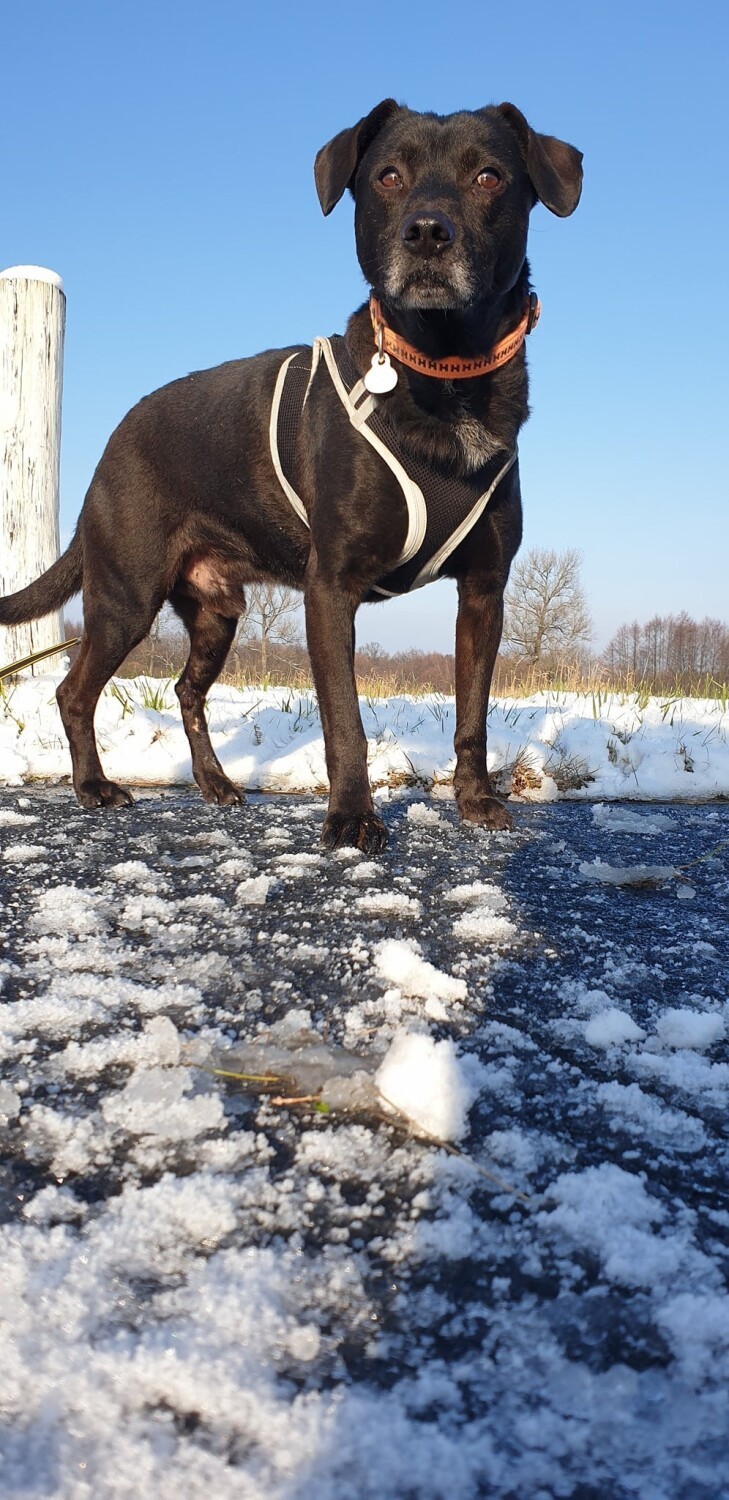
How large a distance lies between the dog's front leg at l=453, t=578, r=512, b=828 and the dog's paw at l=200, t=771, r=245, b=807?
89cm

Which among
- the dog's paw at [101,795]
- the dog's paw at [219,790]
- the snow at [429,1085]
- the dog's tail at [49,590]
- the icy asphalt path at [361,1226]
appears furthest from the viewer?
the dog's tail at [49,590]

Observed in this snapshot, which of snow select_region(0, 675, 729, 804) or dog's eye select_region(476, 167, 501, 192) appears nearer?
dog's eye select_region(476, 167, 501, 192)

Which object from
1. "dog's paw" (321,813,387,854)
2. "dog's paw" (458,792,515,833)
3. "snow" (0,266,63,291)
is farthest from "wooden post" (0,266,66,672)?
"dog's paw" (321,813,387,854)

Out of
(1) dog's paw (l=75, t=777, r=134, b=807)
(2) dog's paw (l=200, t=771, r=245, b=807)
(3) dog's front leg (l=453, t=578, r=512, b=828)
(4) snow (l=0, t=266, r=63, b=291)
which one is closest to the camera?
(3) dog's front leg (l=453, t=578, r=512, b=828)

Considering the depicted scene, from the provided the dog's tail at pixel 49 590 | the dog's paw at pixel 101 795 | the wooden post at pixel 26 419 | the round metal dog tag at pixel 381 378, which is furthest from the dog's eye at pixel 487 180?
the wooden post at pixel 26 419

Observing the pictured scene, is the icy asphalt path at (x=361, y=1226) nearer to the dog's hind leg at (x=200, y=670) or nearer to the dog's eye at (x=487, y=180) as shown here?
the dog's hind leg at (x=200, y=670)

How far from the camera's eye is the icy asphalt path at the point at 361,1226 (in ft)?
2.40

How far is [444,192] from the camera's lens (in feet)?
9.12

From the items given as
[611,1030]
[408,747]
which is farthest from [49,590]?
[611,1030]

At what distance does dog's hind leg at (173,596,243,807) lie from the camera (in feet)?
12.9

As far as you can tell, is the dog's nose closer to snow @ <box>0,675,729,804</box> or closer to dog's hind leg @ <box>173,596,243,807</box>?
snow @ <box>0,675,729,804</box>

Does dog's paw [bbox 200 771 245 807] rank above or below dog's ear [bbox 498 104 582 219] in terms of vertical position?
below

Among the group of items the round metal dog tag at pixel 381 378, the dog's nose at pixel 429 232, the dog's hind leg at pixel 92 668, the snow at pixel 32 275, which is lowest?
the dog's hind leg at pixel 92 668

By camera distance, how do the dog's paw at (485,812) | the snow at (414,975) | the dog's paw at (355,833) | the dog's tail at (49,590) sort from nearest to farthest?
the snow at (414,975), the dog's paw at (355,833), the dog's paw at (485,812), the dog's tail at (49,590)
